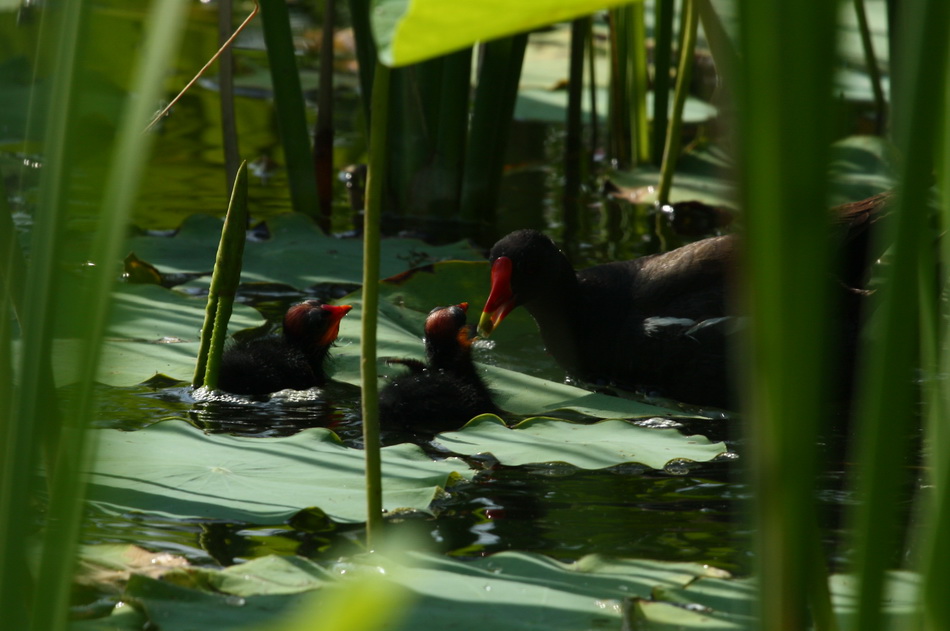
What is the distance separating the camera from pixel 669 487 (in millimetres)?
2613

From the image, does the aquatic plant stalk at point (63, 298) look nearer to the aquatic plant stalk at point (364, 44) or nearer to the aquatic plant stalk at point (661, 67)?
the aquatic plant stalk at point (364, 44)

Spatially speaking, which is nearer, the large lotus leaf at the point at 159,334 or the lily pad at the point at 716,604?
the lily pad at the point at 716,604

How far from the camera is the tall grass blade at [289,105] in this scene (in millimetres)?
4176

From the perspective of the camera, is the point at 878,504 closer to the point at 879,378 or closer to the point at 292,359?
the point at 879,378

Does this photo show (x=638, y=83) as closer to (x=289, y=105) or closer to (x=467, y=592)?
(x=289, y=105)

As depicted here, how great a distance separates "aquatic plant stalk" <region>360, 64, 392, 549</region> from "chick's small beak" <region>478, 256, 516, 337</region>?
1.92m

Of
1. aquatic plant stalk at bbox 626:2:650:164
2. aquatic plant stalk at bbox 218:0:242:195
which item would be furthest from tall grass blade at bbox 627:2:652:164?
aquatic plant stalk at bbox 218:0:242:195

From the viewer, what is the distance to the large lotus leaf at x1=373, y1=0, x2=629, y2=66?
0.84m

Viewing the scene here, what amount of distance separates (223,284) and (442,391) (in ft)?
2.38

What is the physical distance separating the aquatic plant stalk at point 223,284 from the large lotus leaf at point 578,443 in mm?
644

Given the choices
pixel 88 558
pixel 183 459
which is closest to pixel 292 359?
pixel 183 459

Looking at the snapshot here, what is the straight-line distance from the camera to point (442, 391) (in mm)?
3230

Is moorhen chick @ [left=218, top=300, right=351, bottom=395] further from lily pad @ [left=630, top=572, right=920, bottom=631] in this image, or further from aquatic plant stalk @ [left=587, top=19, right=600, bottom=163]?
aquatic plant stalk @ [left=587, top=19, right=600, bottom=163]

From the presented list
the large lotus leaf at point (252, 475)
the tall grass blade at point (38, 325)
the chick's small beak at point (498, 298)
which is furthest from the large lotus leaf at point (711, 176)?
the tall grass blade at point (38, 325)
